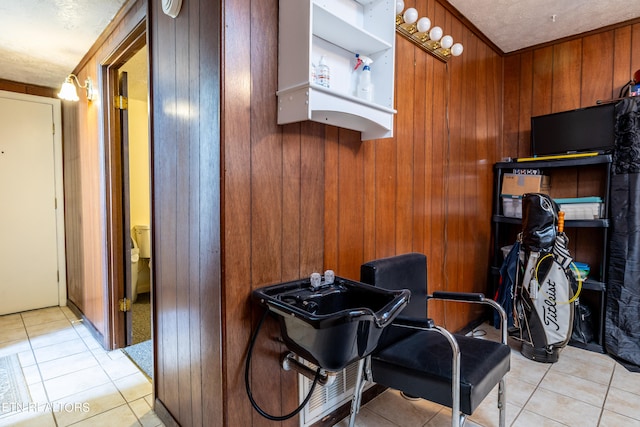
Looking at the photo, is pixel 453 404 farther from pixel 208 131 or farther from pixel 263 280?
pixel 208 131

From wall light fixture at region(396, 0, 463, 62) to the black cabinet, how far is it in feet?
4.22

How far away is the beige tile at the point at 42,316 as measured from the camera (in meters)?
3.19

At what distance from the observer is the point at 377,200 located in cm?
194

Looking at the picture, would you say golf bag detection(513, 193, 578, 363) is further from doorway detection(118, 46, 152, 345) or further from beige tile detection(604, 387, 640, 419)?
doorway detection(118, 46, 152, 345)

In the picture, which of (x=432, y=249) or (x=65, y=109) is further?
(x=65, y=109)

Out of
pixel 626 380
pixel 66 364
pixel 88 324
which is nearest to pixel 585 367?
pixel 626 380

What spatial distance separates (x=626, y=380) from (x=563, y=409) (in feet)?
2.25

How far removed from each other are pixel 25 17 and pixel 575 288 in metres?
4.02

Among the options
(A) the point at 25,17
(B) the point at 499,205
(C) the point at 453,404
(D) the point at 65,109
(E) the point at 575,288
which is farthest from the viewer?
(D) the point at 65,109

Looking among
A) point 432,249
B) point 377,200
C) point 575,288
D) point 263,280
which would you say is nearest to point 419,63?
point 377,200

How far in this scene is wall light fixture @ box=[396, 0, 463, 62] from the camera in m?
1.95

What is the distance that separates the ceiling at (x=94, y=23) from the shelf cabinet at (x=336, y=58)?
0.69 m

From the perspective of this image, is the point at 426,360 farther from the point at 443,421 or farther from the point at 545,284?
the point at 545,284

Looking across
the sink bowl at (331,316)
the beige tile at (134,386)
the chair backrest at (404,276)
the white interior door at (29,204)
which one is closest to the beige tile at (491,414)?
the chair backrest at (404,276)
